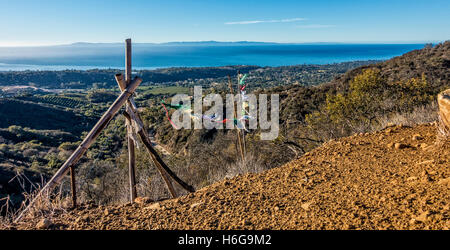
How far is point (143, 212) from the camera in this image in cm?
326

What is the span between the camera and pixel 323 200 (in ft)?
9.87

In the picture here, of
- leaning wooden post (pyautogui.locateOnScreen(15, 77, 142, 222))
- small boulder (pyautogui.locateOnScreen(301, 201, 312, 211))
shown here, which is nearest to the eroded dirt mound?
small boulder (pyautogui.locateOnScreen(301, 201, 312, 211))

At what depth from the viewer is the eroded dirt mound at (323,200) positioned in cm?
252

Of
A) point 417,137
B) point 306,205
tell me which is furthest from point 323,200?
point 417,137

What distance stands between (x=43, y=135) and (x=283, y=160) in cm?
2812

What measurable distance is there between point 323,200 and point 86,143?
3.27 m

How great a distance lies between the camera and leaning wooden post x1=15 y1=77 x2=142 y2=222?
11.6 ft

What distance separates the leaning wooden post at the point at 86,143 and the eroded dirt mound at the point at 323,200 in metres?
0.45

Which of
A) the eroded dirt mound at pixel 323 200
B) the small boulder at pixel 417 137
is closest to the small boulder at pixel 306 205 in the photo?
the eroded dirt mound at pixel 323 200

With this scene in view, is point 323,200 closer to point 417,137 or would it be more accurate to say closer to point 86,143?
point 417,137
